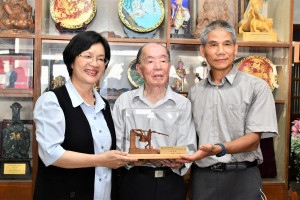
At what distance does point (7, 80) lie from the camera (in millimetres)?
2633

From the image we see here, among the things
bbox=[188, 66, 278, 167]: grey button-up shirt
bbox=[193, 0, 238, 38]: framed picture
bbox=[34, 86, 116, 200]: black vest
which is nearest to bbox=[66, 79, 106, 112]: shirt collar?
bbox=[34, 86, 116, 200]: black vest

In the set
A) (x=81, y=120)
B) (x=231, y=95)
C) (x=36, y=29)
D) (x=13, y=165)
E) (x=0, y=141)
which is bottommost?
(x=13, y=165)

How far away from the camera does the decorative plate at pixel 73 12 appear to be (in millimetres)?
2664

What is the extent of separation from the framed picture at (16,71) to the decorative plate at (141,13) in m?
0.85

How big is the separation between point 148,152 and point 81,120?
380 millimetres

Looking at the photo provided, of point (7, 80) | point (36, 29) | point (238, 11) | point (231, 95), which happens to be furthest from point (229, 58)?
point (7, 80)

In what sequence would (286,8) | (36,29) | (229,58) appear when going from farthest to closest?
(286,8) < (36,29) < (229,58)

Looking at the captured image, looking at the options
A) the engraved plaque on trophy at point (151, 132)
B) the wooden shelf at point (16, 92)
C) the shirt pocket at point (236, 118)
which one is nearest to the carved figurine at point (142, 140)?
the engraved plaque on trophy at point (151, 132)

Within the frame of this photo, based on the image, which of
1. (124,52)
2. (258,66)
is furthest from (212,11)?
(124,52)

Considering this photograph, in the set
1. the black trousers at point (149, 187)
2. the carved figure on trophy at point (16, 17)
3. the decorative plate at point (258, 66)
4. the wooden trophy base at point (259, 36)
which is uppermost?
the carved figure on trophy at point (16, 17)

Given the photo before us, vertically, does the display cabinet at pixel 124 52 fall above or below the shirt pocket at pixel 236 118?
above

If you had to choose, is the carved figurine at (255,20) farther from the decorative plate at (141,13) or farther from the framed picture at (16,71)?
the framed picture at (16,71)

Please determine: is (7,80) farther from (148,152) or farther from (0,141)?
(148,152)

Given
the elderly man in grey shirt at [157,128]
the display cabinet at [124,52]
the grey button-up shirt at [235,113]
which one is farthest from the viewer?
the display cabinet at [124,52]
